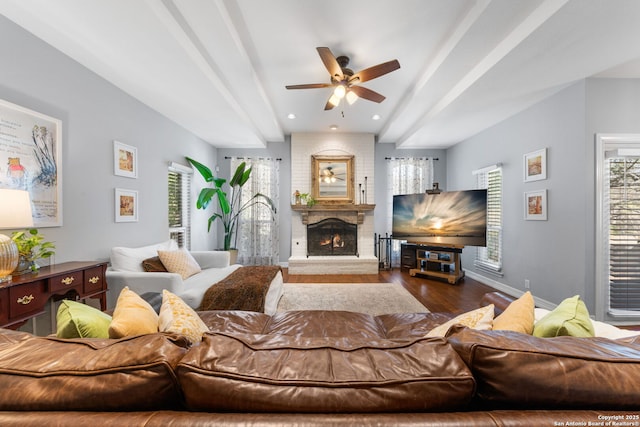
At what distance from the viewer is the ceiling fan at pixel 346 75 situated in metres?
2.42

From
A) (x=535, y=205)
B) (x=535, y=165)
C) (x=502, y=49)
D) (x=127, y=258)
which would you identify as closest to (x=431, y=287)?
(x=535, y=205)

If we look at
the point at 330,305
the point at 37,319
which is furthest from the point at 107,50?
the point at 330,305

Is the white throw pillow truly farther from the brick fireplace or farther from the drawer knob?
the brick fireplace

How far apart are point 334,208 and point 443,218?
6.69 ft

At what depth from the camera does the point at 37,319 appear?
6.94ft

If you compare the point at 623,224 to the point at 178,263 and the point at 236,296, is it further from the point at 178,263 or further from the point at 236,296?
the point at 178,263

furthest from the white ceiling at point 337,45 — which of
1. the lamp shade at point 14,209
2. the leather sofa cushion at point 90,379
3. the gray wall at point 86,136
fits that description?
the leather sofa cushion at point 90,379

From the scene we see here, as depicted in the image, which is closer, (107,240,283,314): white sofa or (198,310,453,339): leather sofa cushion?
(198,310,453,339): leather sofa cushion

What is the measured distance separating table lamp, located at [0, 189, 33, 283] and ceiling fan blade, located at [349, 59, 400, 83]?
2.82 meters

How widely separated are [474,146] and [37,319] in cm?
618

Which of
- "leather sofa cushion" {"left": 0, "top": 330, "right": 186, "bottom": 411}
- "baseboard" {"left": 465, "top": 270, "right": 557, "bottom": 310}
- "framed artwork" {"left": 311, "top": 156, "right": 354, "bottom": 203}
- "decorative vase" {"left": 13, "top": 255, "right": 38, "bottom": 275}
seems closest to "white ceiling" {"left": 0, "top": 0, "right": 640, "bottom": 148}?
"decorative vase" {"left": 13, "top": 255, "right": 38, "bottom": 275}

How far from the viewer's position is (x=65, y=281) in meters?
1.92

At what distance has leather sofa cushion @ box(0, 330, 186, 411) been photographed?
629mm

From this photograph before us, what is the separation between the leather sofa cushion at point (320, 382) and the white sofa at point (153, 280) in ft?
6.41
